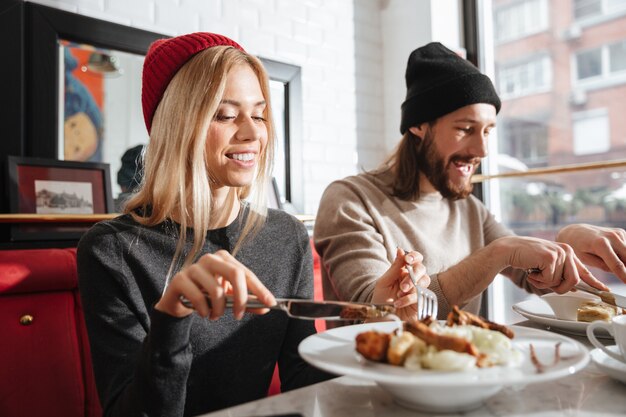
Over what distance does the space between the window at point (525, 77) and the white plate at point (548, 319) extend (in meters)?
1.78

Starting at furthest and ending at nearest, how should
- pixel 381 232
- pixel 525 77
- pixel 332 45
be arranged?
pixel 525 77
pixel 332 45
pixel 381 232

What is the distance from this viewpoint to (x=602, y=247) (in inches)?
46.1

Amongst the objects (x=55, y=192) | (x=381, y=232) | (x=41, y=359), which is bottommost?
(x=41, y=359)

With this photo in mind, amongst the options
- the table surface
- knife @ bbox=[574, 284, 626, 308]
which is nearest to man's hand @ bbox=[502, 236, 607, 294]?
knife @ bbox=[574, 284, 626, 308]

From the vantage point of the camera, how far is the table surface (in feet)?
1.77

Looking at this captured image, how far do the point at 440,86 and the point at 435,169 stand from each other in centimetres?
25

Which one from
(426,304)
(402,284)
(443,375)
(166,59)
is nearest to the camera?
(443,375)

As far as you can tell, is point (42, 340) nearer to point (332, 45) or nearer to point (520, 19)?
point (332, 45)

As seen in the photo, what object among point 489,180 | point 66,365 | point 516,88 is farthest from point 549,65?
point 66,365

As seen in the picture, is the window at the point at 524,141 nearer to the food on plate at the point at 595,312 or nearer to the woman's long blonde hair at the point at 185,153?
the food on plate at the point at 595,312

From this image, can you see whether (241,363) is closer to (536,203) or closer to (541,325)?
(541,325)

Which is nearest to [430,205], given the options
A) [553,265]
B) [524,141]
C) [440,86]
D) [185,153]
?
[440,86]

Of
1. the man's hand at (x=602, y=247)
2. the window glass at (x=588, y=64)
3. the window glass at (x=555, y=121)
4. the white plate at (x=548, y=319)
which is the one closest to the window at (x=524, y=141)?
the window glass at (x=555, y=121)

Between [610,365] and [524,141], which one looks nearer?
[610,365]
